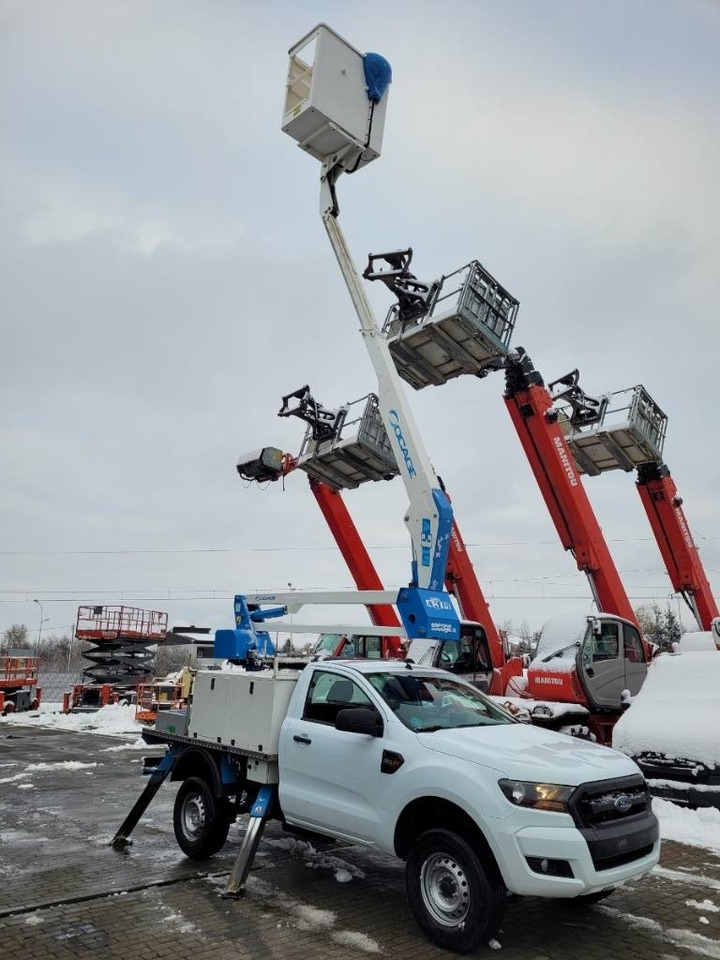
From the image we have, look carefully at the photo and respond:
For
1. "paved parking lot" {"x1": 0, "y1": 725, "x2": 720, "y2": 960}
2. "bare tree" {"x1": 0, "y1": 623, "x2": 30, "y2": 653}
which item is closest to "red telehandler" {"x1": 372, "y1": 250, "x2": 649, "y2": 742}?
"paved parking lot" {"x1": 0, "y1": 725, "x2": 720, "y2": 960}

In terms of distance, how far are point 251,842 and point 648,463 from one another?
15172mm

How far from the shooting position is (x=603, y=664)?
43.1 ft

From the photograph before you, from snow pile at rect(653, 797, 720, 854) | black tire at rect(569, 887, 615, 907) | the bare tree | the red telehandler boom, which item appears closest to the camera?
black tire at rect(569, 887, 615, 907)

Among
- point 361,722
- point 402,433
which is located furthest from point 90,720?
point 361,722

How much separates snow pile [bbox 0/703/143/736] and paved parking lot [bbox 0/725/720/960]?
515 inches

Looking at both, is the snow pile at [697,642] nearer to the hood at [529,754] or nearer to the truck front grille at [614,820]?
the hood at [529,754]

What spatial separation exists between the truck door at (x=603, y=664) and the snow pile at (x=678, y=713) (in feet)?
7.08

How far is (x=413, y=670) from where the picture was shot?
21.8 feet

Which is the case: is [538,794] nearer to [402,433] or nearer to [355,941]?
[355,941]

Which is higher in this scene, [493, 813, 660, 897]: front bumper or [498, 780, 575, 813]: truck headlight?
[498, 780, 575, 813]: truck headlight

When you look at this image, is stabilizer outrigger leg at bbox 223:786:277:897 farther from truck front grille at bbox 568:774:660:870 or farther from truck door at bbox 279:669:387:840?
truck front grille at bbox 568:774:660:870

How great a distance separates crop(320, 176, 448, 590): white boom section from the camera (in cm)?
857

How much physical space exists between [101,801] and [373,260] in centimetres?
862

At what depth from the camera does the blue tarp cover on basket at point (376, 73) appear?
30.6 ft
